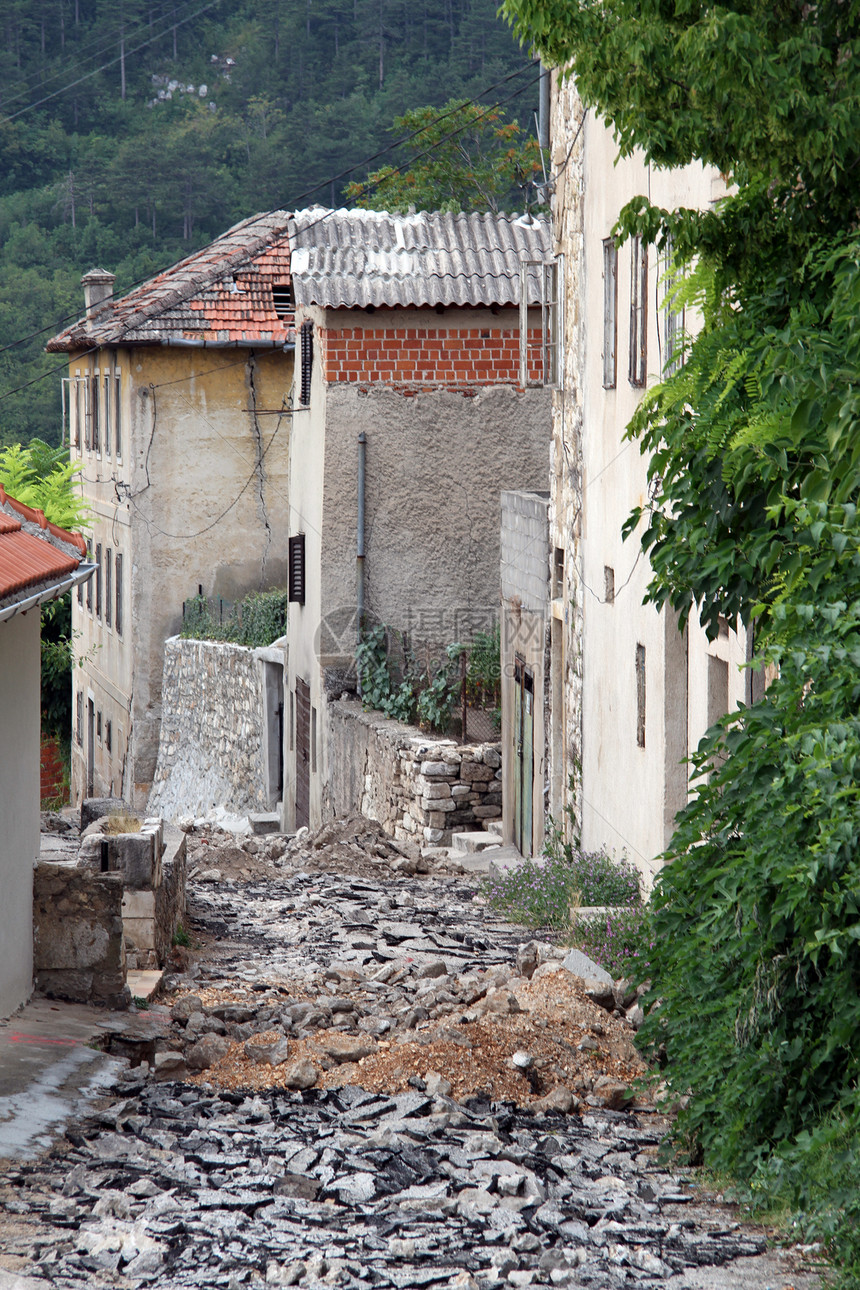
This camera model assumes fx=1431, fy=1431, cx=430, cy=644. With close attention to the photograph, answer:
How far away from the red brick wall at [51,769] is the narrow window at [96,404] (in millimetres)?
7530

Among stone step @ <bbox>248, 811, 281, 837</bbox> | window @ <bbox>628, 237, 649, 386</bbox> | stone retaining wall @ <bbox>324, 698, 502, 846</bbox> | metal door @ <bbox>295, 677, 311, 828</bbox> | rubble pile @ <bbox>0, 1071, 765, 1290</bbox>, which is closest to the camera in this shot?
rubble pile @ <bbox>0, 1071, 765, 1290</bbox>

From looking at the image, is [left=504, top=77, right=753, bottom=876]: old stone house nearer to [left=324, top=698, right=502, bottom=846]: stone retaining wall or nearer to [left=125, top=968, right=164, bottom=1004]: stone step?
[left=324, top=698, right=502, bottom=846]: stone retaining wall

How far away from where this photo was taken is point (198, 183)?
54.8 meters

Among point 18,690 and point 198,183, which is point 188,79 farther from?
point 18,690

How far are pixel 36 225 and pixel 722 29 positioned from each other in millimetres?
53435

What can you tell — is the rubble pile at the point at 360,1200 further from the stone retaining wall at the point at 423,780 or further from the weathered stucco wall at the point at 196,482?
the weathered stucco wall at the point at 196,482

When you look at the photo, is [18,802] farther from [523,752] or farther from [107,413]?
[107,413]

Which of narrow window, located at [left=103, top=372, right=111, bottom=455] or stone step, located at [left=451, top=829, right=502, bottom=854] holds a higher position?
narrow window, located at [left=103, top=372, right=111, bottom=455]

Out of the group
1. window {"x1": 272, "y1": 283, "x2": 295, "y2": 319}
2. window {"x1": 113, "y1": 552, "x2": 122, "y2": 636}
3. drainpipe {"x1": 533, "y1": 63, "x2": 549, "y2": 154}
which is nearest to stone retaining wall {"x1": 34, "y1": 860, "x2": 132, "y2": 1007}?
drainpipe {"x1": 533, "y1": 63, "x2": 549, "y2": 154}

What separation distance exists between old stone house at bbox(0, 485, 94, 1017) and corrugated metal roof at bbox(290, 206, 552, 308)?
9363 millimetres

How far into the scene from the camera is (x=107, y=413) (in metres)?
28.2

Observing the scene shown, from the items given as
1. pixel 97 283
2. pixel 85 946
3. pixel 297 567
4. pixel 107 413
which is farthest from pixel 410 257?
pixel 97 283

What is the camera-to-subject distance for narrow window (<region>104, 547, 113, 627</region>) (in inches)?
1115

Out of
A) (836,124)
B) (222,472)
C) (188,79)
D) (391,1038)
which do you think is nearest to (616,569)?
(391,1038)
